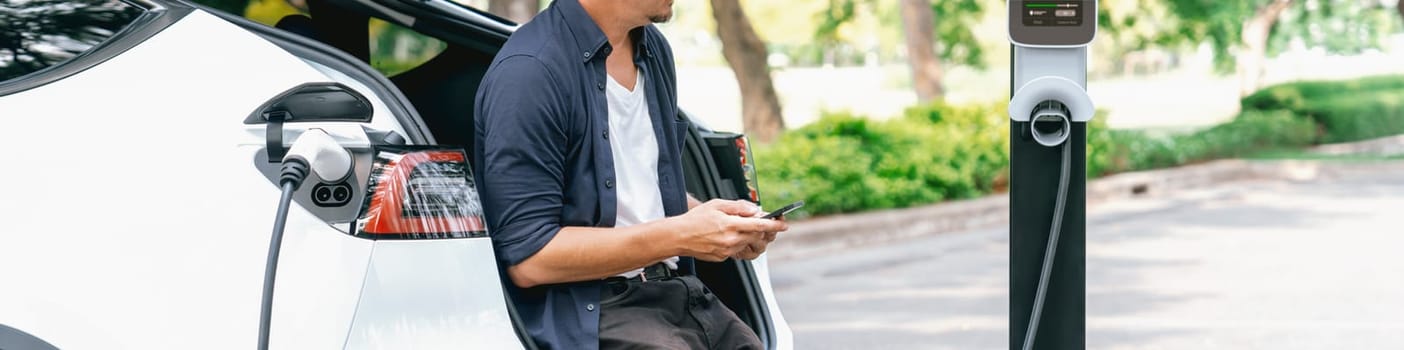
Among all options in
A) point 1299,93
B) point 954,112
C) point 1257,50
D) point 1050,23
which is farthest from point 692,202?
point 1257,50

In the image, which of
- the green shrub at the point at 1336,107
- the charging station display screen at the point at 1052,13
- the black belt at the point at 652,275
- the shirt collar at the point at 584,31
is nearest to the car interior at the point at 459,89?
the black belt at the point at 652,275

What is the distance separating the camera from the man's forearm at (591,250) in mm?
2467

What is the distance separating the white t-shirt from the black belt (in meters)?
0.01

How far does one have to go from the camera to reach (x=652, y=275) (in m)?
2.74

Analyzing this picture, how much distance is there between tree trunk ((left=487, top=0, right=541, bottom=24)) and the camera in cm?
1047

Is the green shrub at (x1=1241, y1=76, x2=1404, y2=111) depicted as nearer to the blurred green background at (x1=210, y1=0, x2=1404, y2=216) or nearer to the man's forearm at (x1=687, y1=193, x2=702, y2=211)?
the blurred green background at (x1=210, y1=0, x2=1404, y2=216)

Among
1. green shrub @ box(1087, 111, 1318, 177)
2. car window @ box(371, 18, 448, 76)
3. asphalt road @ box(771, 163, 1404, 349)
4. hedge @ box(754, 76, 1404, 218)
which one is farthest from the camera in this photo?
green shrub @ box(1087, 111, 1318, 177)

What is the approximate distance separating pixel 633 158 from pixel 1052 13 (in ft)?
2.76

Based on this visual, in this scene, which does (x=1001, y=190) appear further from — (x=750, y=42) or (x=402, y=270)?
(x=402, y=270)

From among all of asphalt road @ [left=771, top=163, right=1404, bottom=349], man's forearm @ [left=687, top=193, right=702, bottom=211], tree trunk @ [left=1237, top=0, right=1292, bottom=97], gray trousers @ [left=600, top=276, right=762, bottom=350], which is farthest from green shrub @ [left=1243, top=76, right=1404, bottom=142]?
gray trousers @ [left=600, top=276, right=762, bottom=350]

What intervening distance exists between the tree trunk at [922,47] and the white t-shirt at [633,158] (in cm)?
1544

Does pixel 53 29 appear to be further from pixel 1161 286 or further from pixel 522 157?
pixel 1161 286

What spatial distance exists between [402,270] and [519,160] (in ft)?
1.19

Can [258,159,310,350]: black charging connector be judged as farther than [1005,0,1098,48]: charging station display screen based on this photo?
No
